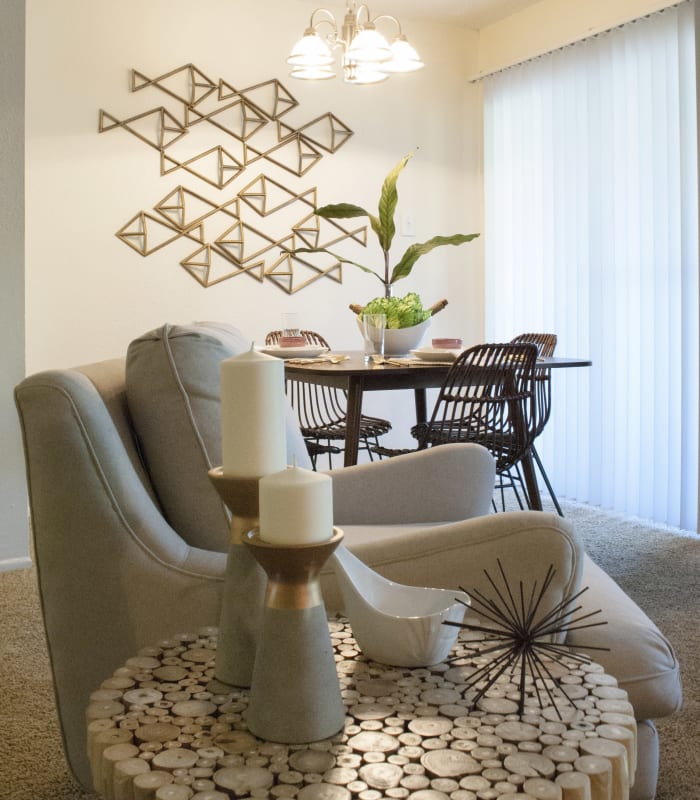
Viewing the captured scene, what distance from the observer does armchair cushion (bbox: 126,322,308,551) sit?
4.36ft


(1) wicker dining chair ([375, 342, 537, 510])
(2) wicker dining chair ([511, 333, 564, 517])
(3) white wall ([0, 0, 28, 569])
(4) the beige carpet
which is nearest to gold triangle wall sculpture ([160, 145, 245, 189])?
(3) white wall ([0, 0, 28, 569])

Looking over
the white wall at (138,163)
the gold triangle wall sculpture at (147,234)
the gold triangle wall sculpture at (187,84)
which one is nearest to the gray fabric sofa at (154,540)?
the white wall at (138,163)

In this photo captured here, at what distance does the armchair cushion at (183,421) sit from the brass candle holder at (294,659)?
1.67 feet

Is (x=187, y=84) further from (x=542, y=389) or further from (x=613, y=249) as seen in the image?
(x=542, y=389)

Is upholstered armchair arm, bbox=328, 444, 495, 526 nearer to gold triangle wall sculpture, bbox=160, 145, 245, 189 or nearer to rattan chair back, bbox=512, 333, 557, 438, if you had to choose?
rattan chair back, bbox=512, 333, 557, 438

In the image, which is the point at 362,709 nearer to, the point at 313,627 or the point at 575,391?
the point at 313,627

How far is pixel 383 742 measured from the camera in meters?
0.83

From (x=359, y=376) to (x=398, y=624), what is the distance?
6.56 feet

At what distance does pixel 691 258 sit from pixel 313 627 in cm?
340

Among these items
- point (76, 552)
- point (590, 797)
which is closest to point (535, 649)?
point (590, 797)

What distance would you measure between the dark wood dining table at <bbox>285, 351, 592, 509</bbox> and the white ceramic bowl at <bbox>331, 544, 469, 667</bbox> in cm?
185

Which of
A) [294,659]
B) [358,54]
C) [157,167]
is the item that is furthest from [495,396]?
[294,659]

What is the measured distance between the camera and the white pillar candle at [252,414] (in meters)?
0.89

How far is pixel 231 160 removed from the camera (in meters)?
4.48
